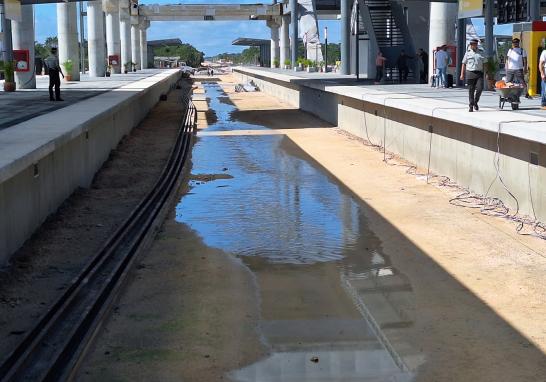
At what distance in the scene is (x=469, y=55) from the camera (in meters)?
15.5

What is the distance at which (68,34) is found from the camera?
4681 centimetres

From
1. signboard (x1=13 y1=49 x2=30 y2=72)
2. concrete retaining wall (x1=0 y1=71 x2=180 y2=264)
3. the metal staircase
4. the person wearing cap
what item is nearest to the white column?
the metal staircase

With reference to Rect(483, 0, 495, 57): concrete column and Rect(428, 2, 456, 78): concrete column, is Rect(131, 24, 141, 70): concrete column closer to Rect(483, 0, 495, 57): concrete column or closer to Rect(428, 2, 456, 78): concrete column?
Rect(428, 2, 456, 78): concrete column

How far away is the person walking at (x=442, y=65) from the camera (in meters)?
28.1

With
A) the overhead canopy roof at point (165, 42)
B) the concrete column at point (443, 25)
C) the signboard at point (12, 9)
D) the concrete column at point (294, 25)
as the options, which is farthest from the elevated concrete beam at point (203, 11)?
Result: the signboard at point (12, 9)

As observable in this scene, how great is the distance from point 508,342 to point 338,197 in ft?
25.2

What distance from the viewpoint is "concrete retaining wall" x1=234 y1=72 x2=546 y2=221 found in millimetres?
11828

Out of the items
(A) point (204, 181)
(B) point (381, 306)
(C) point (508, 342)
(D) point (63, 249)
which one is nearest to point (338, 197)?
(A) point (204, 181)

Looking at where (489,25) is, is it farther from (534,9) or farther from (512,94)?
(512,94)

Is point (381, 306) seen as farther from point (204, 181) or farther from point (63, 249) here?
point (204, 181)

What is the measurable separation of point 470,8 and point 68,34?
27870mm

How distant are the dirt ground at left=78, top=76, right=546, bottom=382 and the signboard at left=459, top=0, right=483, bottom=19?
1310cm

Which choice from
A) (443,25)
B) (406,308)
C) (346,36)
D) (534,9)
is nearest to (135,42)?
(346,36)

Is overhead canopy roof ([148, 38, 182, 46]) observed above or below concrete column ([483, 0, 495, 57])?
above
